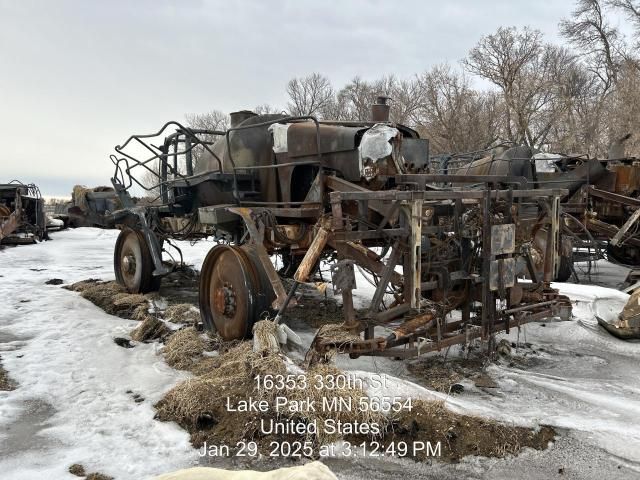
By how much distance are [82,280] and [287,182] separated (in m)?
5.99

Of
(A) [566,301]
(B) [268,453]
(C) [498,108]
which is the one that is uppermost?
(C) [498,108]

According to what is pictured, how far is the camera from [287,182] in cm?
621

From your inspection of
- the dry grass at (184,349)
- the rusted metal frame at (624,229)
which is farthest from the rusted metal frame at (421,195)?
the rusted metal frame at (624,229)

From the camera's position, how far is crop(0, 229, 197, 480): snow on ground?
333 centimetres

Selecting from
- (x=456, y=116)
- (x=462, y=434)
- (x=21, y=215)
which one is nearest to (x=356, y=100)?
(x=456, y=116)

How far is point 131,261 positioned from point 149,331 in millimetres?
2914

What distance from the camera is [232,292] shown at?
5527 mm

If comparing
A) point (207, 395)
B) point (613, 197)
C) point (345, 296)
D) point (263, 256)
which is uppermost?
point (613, 197)

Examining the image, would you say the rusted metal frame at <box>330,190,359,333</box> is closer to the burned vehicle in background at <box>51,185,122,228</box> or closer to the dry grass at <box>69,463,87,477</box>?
the dry grass at <box>69,463,87,477</box>

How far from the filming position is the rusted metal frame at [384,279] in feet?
14.2

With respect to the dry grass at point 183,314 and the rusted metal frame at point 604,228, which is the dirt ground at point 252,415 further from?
the rusted metal frame at point 604,228

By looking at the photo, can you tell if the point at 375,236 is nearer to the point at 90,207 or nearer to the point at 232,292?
the point at 232,292

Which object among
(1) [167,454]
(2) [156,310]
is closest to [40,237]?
(2) [156,310]

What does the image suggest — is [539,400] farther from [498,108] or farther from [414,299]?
[498,108]
